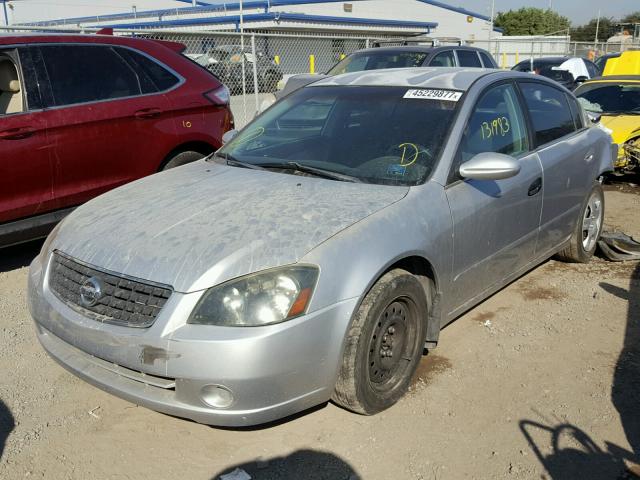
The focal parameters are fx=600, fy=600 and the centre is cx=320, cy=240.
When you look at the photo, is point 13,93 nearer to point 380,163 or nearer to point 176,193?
point 176,193

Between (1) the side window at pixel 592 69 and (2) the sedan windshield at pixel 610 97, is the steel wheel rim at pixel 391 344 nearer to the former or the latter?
(2) the sedan windshield at pixel 610 97

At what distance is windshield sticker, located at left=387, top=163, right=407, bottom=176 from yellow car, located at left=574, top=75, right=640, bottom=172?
508cm

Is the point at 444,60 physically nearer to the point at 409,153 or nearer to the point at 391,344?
the point at 409,153

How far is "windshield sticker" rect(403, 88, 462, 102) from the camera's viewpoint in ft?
12.1

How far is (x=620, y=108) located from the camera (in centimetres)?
872

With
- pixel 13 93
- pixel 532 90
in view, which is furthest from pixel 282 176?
pixel 13 93

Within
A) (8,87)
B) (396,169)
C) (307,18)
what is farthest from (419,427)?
(307,18)

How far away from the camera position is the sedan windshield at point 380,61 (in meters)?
9.36

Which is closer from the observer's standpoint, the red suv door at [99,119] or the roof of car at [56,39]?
the roof of car at [56,39]

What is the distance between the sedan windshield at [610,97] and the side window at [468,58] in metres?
Answer: 1.90

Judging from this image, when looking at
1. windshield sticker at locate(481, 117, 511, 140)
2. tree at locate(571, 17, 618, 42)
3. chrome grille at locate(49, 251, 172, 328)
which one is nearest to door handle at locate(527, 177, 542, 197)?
windshield sticker at locate(481, 117, 511, 140)

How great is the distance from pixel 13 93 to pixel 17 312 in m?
2.14

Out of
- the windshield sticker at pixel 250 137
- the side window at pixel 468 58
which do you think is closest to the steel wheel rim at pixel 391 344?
the windshield sticker at pixel 250 137

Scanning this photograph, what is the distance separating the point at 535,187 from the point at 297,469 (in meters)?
2.50
